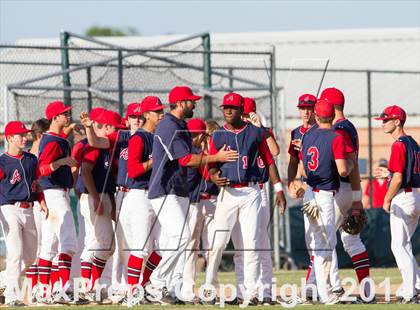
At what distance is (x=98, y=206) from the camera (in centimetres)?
1274

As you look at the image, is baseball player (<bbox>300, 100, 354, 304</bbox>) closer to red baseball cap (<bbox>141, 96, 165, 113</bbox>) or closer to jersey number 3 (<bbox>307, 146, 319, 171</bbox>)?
jersey number 3 (<bbox>307, 146, 319, 171</bbox>)

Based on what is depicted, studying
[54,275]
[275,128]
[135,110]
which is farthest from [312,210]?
[275,128]

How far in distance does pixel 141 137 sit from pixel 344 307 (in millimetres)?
2937

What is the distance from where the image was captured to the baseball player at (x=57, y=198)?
12.5 meters

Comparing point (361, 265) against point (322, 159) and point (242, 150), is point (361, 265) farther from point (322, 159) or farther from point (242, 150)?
point (242, 150)

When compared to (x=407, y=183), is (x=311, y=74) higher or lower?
higher

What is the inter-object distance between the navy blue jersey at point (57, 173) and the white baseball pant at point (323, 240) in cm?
285

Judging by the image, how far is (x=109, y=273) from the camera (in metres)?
13.7

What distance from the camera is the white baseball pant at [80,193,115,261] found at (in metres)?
12.8

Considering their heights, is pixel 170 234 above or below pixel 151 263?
above

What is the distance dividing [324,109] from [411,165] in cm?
134

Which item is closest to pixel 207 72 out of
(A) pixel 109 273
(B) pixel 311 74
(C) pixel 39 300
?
(A) pixel 109 273

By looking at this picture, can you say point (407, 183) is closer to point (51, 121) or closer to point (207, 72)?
point (51, 121)

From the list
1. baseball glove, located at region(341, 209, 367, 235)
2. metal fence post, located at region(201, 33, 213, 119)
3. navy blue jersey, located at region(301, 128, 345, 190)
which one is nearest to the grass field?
baseball glove, located at region(341, 209, 367, 235)
